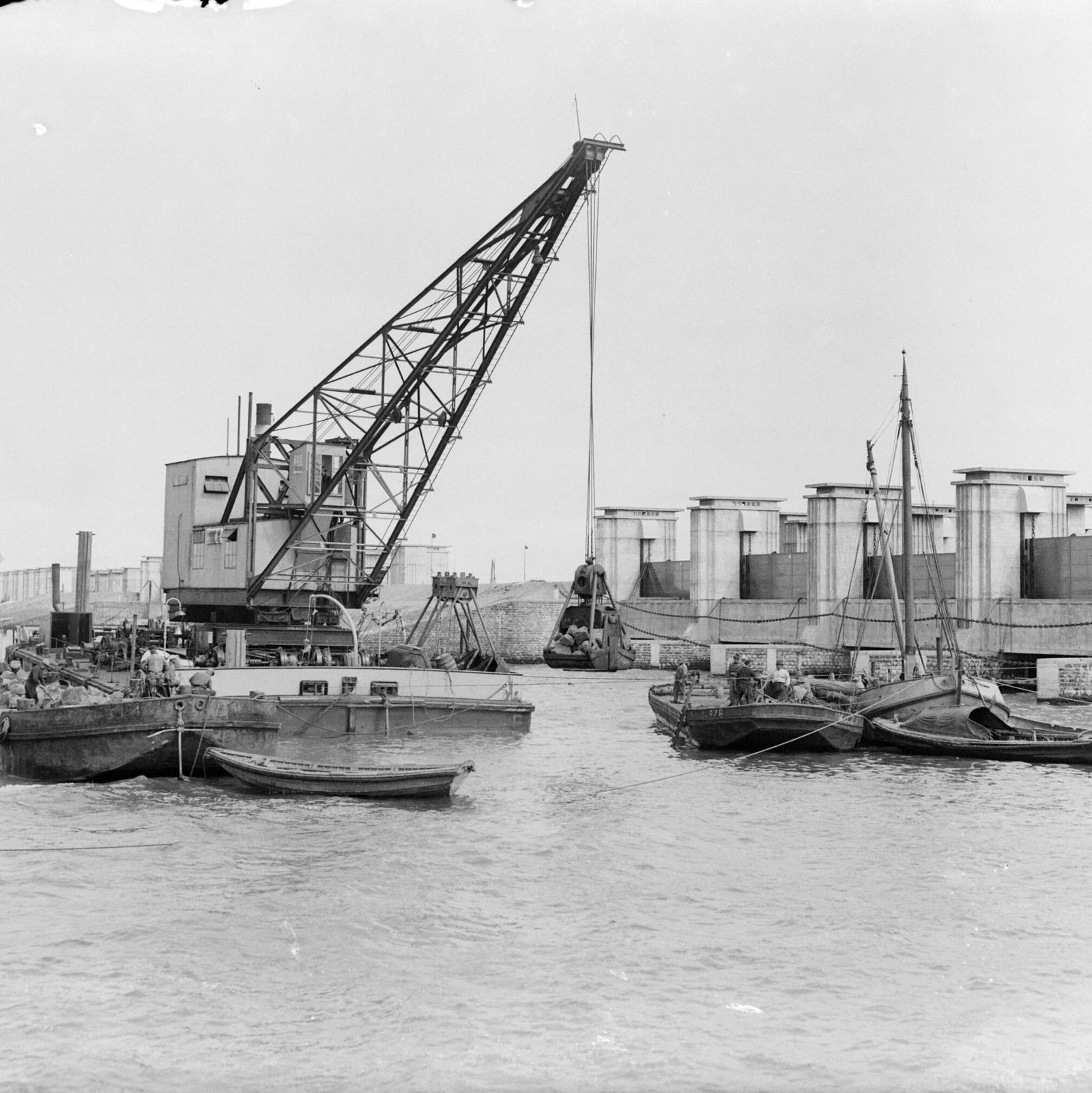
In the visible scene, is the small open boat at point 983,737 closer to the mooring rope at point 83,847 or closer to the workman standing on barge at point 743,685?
the workman standing on barge at point 743,685

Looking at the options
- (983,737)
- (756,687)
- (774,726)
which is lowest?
(983,737)

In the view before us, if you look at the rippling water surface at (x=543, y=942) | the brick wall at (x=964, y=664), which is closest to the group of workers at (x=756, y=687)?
the rippling water surface at (x=543, y=942)

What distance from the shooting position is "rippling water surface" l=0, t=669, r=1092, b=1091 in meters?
11.5

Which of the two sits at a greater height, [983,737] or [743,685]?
[743,685]

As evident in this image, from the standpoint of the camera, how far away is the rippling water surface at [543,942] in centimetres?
1155

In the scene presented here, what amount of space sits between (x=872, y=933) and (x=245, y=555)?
91.7 feet

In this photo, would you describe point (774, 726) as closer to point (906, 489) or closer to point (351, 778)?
point (906, 489)

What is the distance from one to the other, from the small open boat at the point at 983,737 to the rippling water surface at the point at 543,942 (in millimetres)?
5155

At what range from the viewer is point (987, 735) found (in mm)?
32500

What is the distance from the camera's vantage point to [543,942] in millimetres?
14977

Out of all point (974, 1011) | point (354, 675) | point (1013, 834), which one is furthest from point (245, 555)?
point (974, 1011)

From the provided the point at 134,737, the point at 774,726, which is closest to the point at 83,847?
the point at 134,737

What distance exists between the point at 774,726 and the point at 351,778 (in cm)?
1205

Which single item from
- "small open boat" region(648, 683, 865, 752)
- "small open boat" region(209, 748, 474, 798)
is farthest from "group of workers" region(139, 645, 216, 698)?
"small open boat" region(648, 683, 865, 752)
